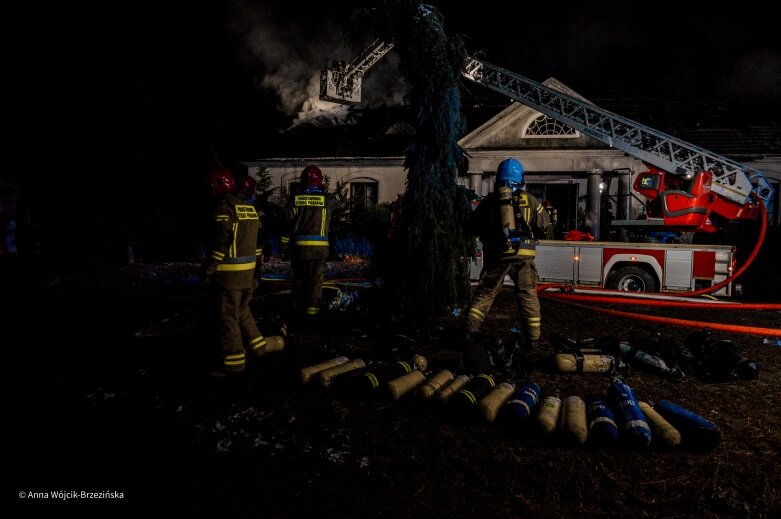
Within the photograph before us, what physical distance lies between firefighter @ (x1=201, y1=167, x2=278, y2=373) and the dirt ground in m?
0.34

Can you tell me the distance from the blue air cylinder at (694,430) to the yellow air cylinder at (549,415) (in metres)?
0.71

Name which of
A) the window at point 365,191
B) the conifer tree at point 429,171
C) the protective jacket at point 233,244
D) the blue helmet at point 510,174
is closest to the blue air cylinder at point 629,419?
the blue helmet at point 510,174

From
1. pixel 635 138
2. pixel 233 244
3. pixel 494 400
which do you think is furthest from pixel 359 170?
pixel 494 400

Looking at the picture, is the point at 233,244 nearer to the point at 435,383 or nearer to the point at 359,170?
the point at 435,383

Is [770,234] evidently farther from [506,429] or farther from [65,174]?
[65,174]

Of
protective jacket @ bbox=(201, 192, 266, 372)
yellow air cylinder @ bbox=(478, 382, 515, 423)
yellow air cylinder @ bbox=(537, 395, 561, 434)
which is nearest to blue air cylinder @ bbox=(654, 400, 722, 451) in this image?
yellow air cylinder @ bbox=(537, 395, 561, 434)

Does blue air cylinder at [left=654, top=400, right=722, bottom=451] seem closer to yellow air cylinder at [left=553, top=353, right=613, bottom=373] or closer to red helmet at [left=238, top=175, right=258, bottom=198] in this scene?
yellow air cylinder at [left=553, top=353, right=613, bottom=373]

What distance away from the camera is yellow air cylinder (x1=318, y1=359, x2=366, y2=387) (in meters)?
4.08

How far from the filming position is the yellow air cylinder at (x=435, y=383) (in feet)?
12.4

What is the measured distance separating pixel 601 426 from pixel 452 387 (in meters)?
1.15

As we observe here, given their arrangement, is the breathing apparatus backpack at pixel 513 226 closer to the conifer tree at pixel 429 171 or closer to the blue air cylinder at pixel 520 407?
the conifer tree at pixel 429 171

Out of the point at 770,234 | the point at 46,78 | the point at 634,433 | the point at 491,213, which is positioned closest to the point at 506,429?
the point at 634,433

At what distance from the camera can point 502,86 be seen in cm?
1338

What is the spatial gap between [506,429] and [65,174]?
16.4 meters
